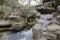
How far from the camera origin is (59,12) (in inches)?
210

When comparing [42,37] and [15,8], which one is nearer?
[42,37]

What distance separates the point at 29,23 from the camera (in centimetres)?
695

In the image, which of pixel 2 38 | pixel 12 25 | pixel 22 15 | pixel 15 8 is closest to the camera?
pixel 2 38

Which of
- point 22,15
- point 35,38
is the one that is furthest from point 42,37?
point 22,15

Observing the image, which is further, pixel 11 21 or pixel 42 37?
pixel 11 21

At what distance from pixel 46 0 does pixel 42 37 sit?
20.7 feet

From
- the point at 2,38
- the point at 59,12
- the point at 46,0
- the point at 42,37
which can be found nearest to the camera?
the point at 42,37

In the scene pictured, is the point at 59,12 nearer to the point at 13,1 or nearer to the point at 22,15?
the point at 22,15

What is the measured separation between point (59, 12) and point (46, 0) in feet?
17.1

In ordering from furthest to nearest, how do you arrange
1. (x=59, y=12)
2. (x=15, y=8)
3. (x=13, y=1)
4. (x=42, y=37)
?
(x=13, y=1) < (x=15, y=8) < (x=59, y=12) < (x=42, y=37)

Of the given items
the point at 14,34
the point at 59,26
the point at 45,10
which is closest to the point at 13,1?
the point at 45,10

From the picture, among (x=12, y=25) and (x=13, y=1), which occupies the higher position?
(x=13, y=1)

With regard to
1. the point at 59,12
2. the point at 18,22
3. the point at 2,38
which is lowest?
the point at 2,38

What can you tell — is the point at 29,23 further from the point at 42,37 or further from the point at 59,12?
the point at 42,37
